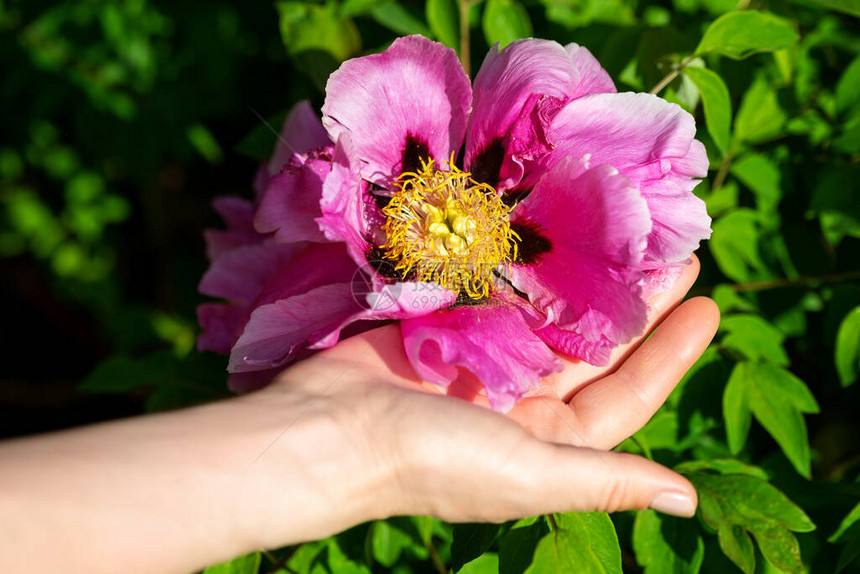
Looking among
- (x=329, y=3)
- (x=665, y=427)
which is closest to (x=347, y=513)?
(x=665, y=427)

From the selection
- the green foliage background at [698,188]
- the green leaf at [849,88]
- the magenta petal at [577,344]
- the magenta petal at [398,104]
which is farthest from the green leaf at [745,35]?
the magenta petal at [577,344]

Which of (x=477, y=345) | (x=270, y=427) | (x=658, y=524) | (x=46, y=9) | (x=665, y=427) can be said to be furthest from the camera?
(x=46, y=9)

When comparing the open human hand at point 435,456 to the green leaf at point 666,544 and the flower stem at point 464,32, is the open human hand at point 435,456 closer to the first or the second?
the green leaf at point 666,544

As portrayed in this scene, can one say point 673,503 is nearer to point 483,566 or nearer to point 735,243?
point 483,566

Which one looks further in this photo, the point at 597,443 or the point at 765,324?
the point at 765,324

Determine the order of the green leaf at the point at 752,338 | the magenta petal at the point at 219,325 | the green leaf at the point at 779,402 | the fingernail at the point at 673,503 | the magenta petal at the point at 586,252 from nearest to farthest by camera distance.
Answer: the fingernail at the point at 673,503
the magenta petal at the point at 586,252
the green leaf at the point at 779,402
the green leaf at the point at 752,338
the magenta petal at the point at 219,325

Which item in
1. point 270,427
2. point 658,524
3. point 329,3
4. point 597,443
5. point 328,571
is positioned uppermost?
point 329,3

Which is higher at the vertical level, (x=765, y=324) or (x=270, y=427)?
(x=270, y=427)

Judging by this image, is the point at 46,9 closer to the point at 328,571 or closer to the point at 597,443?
the point at 328,571
